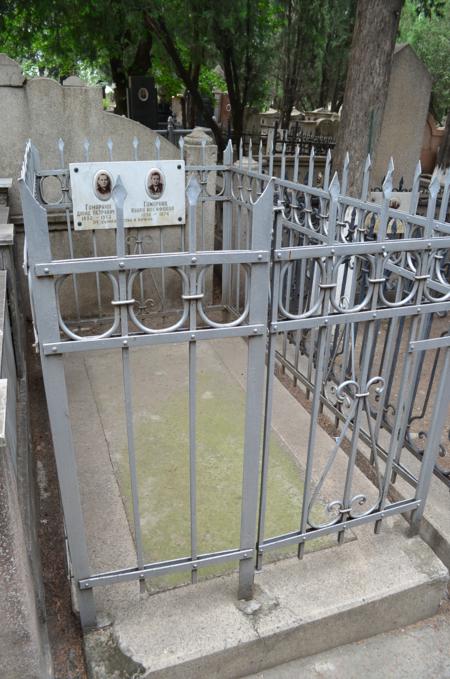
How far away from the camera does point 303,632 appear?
2420 millimetres

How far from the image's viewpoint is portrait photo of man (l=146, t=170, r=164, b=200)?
498cm

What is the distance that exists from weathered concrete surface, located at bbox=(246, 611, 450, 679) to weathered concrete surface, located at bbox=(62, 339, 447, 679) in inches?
2.1

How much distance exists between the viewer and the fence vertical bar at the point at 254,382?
6.03 feet

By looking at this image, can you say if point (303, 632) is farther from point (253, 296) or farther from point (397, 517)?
point (253, 296)

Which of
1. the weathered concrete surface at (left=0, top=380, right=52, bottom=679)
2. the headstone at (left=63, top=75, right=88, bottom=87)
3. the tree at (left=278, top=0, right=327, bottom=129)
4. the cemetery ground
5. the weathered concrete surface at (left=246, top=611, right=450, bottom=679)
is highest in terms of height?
the tree at (left=278, top=0, right=327, bottom=129)

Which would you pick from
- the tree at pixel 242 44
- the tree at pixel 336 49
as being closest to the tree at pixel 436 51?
the tree at pixel 336 49

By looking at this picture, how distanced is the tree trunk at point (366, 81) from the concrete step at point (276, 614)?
518 cm

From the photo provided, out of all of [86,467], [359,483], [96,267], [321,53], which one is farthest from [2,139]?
[321,53]

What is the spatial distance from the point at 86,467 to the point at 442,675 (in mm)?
2236

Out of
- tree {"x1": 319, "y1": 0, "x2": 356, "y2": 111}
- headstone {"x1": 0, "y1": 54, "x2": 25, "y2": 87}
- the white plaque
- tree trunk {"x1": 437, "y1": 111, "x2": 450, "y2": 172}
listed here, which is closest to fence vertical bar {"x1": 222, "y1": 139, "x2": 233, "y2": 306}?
the white plaque

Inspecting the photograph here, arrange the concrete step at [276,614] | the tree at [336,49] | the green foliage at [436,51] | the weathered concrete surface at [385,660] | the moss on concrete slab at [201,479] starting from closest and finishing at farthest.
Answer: the concrete step at [276,614] < the weathered concrete surface at [385,660] < the moss on concrete slab at [201,479] < the tree at [336,49] < the green foliage at [436,51]

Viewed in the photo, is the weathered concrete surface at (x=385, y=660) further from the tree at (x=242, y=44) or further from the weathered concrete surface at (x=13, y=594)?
the tree at (x=242, y=44)

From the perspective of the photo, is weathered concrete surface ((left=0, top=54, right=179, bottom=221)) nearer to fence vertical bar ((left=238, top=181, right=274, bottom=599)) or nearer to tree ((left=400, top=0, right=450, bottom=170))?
fence vertical bar ((left=238, top=181, right=274, bottom=599))

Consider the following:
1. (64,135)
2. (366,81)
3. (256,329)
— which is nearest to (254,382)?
(256,329)
